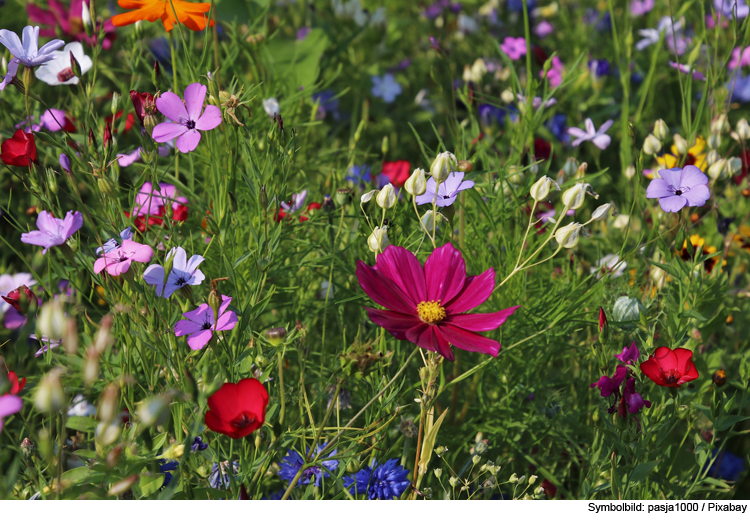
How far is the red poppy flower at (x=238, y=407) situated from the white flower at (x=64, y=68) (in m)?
0.63

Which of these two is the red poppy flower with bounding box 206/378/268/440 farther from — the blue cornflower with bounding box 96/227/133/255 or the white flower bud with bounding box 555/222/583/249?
the white flower bud with bounding box 555/222/583/249

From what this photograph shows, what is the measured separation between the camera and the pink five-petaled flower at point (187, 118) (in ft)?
2.38

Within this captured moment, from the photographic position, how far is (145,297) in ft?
2.34

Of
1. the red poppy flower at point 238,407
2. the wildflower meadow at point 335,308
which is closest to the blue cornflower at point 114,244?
the wildflower meadow at point 335,308

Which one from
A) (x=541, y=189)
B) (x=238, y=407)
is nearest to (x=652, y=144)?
(x=541, y=189)

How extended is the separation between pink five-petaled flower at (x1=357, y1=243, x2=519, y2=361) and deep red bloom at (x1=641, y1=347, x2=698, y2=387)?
0.17 metres

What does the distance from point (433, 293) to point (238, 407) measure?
0.91ft

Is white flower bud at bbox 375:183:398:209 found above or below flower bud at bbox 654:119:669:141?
above

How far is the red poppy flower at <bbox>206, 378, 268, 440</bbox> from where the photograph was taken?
580mm

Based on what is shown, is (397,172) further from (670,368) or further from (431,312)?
(670,368)

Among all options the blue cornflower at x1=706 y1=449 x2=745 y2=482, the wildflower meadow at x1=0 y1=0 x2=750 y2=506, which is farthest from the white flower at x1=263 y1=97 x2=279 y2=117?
the blue cornflower at x1=706 y1=449 x2=745 y2=482

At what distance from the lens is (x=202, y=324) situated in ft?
2.30

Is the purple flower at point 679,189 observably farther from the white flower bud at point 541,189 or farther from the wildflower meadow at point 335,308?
the white flower bud at point 541,189
